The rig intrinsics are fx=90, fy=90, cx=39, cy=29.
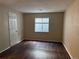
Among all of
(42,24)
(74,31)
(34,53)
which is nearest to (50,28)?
(42,24)

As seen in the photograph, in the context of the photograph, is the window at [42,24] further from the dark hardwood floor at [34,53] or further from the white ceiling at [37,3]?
the white ceiling at [37,3]

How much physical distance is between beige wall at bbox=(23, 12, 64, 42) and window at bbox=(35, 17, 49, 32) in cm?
29

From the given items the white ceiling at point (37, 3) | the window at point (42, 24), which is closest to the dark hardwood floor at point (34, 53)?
the white ceiling at point (37, 3)

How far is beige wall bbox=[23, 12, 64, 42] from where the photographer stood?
21.9ft

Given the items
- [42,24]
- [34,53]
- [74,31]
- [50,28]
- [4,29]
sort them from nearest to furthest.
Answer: [74,31] → [34,53] → [4,29] → [50,28] → [42,24]

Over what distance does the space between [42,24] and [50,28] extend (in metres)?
0.72

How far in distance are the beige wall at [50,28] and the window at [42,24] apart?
11.4 inches

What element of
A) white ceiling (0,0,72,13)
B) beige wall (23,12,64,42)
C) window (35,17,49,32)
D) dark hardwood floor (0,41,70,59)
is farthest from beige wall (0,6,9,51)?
window (35,17,49,32)

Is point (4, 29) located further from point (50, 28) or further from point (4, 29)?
point (50, 28)

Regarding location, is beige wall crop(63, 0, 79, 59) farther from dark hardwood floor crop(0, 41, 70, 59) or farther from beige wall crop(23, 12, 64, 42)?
beige wall crop(23, 12, 64, 42)

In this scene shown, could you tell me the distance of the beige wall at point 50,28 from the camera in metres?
6.69

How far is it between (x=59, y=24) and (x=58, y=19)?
1.24 feet

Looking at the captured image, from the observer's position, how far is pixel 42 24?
7133mm

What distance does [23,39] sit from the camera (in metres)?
7.29
